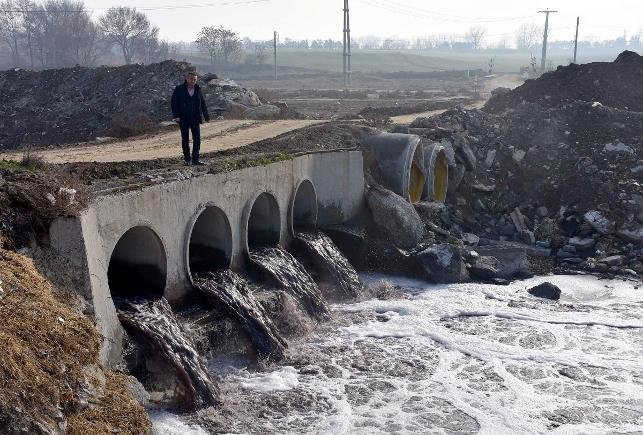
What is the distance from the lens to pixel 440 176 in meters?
19.9

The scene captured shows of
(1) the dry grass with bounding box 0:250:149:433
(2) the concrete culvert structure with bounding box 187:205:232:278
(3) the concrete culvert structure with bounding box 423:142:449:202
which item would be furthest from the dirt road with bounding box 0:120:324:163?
(1) the dry grass with bounding box 0:250:149:433

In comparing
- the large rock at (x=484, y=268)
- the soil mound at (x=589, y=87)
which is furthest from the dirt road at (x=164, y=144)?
the soil mound at (x=589, y=87)

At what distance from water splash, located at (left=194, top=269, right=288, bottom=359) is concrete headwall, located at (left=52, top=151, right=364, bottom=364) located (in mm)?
450

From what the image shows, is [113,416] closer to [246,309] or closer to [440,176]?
[246,309]

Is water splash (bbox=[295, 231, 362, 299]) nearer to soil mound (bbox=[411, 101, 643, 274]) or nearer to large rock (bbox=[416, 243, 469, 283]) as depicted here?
large rock (bbox=[416, 243, 469, 283])

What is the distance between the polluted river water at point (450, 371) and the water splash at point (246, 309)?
32 cm

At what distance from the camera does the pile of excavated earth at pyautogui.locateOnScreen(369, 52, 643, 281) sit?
1605 cm

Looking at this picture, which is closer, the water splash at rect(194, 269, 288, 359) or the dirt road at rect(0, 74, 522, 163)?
the water splash at rect(194, 269, 288, 359)

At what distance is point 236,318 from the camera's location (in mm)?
11008

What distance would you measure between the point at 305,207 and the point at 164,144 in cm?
369

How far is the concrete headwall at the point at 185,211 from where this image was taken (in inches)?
344

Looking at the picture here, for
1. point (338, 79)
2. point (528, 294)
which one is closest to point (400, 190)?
point (528, 294)

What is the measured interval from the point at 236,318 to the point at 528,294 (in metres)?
6.65

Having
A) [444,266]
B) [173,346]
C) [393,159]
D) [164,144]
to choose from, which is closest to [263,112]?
[393,159]
